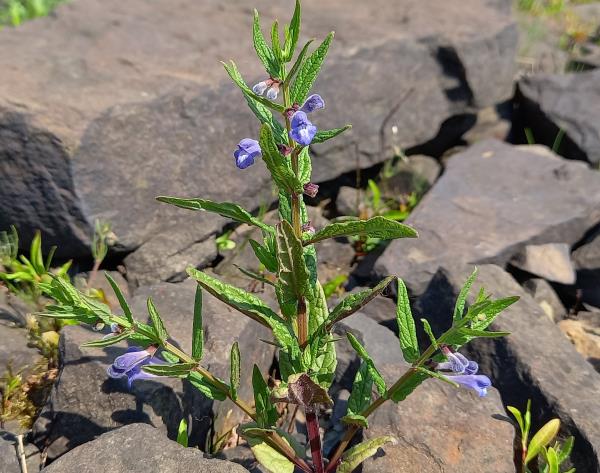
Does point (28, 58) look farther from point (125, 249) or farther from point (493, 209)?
point (493, 209)

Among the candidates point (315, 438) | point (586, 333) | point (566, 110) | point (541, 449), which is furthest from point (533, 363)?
point (566, 110)

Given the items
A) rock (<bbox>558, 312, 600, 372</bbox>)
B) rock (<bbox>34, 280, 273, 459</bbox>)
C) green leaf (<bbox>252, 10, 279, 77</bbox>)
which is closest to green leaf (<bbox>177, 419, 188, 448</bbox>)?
rock (<bbox>34, 280, 273, 459</bbox>)

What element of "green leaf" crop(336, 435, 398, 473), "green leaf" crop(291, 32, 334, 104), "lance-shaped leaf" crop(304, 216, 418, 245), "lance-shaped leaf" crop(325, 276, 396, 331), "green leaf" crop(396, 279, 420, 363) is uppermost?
"green leaf" crop(291, 32, 334, 104)

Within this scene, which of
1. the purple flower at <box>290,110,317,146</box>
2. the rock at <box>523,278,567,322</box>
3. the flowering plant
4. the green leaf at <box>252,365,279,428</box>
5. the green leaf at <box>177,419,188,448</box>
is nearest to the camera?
the purple flower at <box>290,110,317,146</box>

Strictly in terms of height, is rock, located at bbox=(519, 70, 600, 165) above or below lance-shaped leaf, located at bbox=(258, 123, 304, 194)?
below

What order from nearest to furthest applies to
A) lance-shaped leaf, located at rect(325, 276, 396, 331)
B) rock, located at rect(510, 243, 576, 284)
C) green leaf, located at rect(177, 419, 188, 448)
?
lance-shaped leaf, located at rect(325, 276, 396, 331) → green leaf, located at rect(177, 419, 188, 448) → rock, located at rect(510, 243, 576, 284)

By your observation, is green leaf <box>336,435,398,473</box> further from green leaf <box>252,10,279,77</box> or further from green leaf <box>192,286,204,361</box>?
green leaf <box>252,10,279,77</box>

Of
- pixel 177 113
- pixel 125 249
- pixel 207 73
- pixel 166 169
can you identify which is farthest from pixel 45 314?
pixel 207 73
